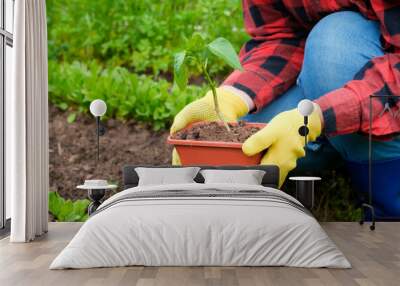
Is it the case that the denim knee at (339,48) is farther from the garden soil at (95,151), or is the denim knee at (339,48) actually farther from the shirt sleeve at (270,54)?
the garden soil at (95,151)

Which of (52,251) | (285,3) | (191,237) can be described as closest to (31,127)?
(52,251)

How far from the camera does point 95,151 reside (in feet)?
15.2

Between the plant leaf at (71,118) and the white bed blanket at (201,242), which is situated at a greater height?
the plant leaf at (71,118)

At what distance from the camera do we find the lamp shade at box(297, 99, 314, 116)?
3.80m

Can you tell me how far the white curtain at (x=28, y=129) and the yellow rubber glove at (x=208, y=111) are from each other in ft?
2.64

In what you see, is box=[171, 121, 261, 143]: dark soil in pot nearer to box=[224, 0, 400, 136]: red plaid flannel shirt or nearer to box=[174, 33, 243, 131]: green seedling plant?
box=[174, 33, 243, 131]: green seedling plant

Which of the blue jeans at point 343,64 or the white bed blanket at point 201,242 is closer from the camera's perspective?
the white bed blanket at point 201,242

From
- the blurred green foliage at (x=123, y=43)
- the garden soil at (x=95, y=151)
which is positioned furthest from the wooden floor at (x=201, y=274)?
the blurred green foliage at (x=123, y=43)

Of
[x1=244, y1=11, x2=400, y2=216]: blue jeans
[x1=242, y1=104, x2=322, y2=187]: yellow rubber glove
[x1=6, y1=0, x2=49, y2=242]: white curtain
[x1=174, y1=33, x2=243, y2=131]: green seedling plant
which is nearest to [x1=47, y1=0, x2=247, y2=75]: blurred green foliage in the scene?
[x1=174, y1=33, x2=243, y2=131]: green seedling plant

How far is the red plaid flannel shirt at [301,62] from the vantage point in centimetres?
381

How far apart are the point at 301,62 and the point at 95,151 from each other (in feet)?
4.89

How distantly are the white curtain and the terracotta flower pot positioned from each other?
0.78 meters

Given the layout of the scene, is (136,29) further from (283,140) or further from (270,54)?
(283,140)

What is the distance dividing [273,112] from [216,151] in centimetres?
53
